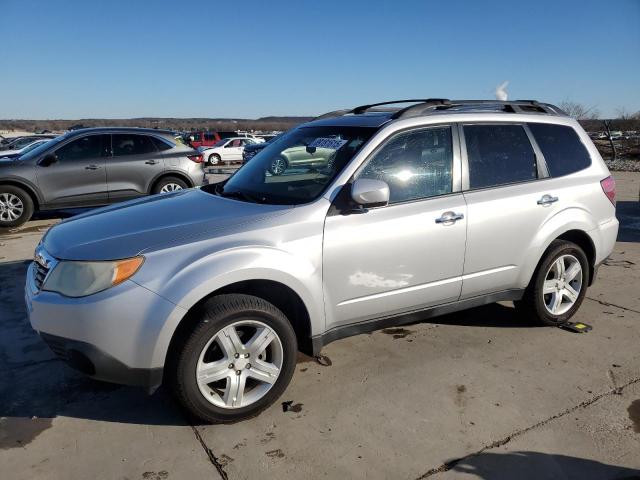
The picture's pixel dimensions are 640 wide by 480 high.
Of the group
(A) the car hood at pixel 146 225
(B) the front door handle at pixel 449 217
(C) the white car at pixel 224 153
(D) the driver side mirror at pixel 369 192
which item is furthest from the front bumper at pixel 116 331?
(C) the white car at pixel 224 153

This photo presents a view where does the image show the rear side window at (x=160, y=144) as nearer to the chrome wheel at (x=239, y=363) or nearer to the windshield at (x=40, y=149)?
the windshield at (x=40, y=149)

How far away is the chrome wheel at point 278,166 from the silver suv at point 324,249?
0.16 ft

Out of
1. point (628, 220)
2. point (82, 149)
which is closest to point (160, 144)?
point (82, 149)

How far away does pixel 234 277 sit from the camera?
2867 mm

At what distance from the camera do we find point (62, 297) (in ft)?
9.16

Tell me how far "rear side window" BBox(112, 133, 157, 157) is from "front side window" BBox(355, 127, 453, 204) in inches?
294

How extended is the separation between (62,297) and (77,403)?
→ 0.88 m

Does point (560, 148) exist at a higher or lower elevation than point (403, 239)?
higher

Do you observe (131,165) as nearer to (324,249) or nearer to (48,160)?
(48,160)

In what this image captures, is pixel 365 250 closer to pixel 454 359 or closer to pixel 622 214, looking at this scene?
pixel 454 359

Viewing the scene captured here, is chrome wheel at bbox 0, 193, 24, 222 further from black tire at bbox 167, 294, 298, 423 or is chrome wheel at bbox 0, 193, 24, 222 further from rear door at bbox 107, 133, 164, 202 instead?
black tire at bbox 167, 294, 298, 423

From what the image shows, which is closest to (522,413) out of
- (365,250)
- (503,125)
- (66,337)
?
(365,250)

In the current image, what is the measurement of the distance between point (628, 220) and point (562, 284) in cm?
602

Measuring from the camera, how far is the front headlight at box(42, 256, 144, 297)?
2.72m
